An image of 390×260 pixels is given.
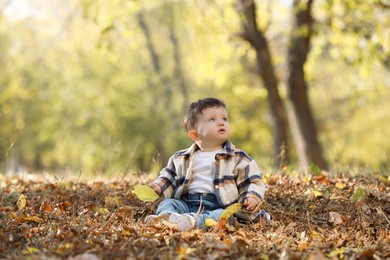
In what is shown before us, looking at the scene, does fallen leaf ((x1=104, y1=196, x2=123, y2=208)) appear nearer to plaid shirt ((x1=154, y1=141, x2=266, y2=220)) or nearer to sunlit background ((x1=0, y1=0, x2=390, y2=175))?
plaid shirt ((x1=154, y1=141, x2=266, y2=220))

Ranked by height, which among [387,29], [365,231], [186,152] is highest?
[387,29]

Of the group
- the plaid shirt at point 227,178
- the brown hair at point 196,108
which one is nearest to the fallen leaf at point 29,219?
the plaid shirt at point 227,178

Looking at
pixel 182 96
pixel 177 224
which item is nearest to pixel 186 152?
pixel 177 224

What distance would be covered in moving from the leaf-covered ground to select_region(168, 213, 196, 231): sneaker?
0.09m

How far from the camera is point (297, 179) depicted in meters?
5.73

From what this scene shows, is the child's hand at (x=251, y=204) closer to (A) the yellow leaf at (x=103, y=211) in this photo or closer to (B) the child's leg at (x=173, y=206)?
(B) the child's leg at (x=173, y=206)

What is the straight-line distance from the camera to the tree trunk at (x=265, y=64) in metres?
12.0

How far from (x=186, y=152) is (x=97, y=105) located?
83.8 ft

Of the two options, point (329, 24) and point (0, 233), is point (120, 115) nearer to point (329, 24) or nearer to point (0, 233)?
point (329, 24)

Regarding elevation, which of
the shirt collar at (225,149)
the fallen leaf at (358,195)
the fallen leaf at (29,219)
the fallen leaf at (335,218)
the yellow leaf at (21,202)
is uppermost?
the shirt collar at (225,149)

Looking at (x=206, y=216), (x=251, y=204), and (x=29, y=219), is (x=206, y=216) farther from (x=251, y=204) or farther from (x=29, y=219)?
(x=29, y=219)

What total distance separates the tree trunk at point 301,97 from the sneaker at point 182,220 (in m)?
7.94

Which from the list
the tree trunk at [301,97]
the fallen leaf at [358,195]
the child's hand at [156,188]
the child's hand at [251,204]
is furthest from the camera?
the tree trunk at [301,97]

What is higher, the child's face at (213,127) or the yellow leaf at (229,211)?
the child's face at (213,127)
